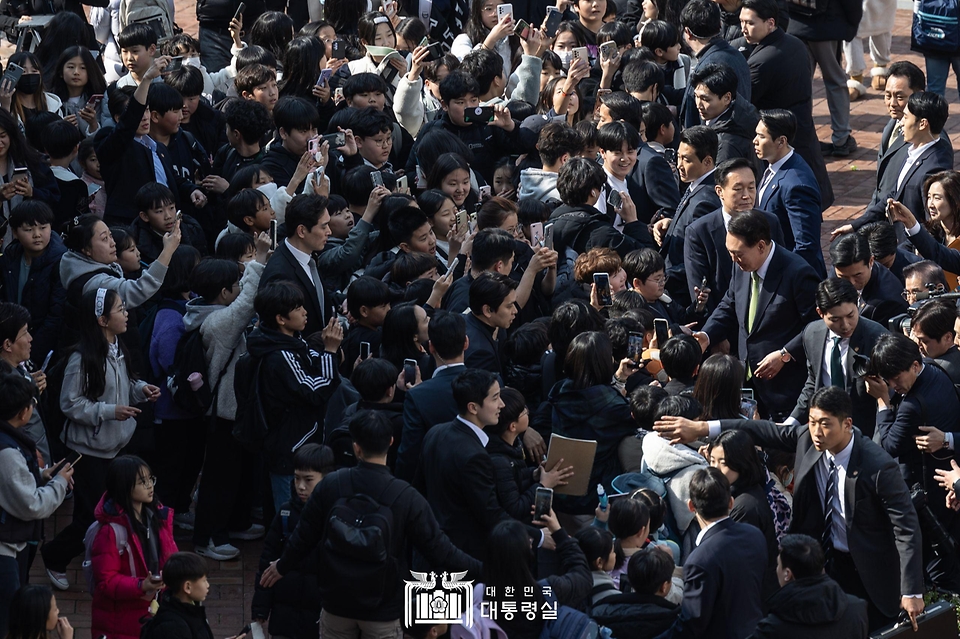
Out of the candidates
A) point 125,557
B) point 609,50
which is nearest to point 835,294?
point 125,557

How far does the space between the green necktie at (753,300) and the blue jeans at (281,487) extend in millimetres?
2899

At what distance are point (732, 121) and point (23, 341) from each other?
210 inches

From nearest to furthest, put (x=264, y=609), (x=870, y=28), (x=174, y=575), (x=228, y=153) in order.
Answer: (x=174, y=575)
(x=264, y=609)
(x=228, y=153)
(x=870, y=28)

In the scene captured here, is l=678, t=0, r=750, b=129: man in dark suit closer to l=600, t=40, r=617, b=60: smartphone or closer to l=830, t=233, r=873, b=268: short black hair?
l=600, t=40, r=617, b=60: smartphone

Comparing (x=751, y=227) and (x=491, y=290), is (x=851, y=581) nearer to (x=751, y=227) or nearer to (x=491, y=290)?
(x=751, y=227)

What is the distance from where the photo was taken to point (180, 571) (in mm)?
5555

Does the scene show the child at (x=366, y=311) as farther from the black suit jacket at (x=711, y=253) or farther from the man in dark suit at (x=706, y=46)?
the man in dark suit at (x=706, y=46)

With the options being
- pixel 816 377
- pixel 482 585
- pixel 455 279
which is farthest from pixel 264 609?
pixel 816 377

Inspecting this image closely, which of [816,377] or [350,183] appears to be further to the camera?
[350,183]

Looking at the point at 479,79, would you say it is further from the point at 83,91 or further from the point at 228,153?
the point at 83,91

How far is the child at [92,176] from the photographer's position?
9.05 metres

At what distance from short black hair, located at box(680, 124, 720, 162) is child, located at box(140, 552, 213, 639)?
4.67 meters

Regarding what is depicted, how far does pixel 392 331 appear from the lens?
22.4 feet

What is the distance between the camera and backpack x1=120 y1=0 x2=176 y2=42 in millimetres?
11789
